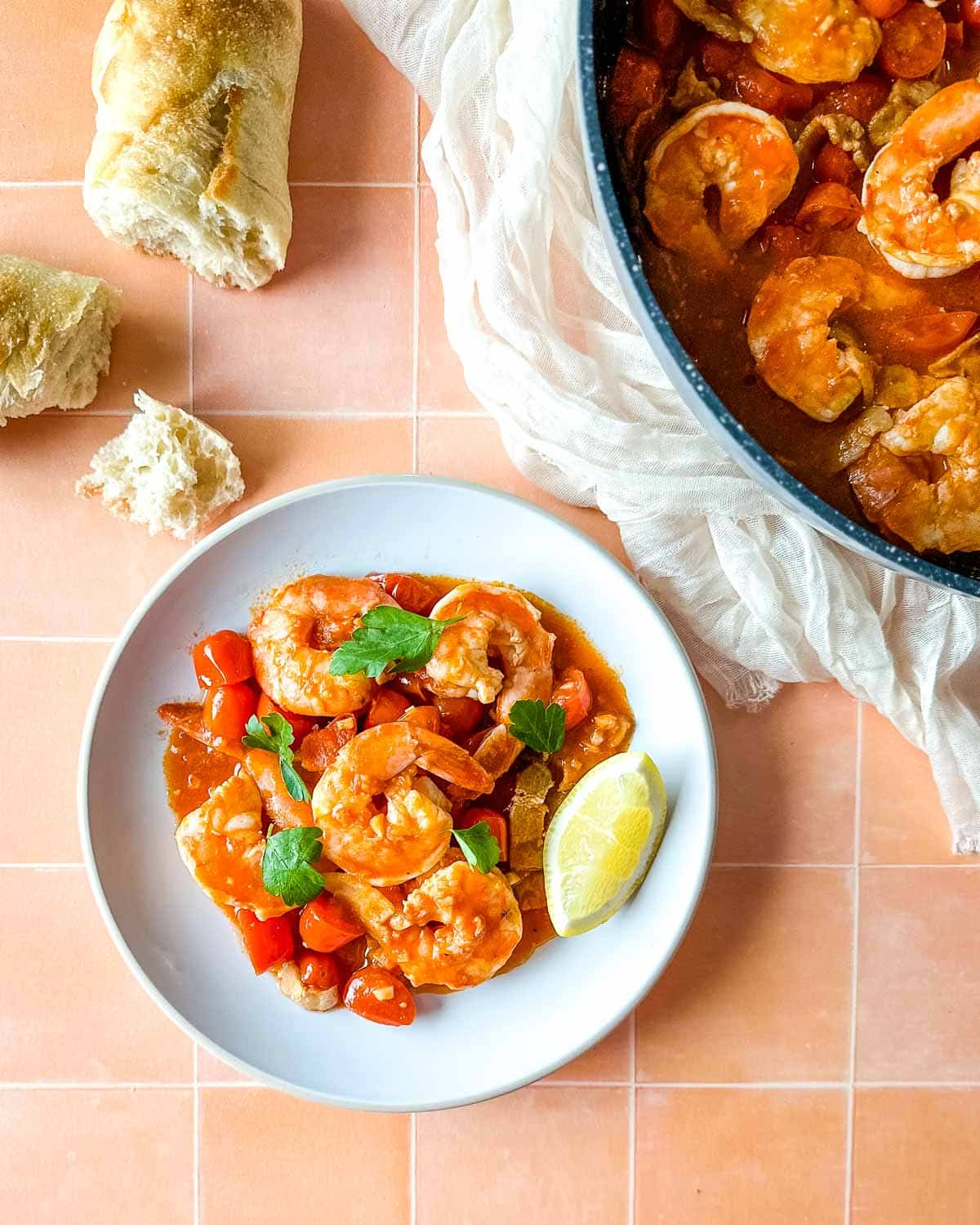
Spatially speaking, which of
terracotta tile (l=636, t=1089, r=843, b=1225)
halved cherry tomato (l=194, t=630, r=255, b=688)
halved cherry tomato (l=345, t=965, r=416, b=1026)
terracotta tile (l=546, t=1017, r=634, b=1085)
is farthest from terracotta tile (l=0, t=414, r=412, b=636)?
terracotta tile (l=636, t=1089, r=843, b=1225)

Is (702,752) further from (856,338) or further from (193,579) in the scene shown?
(193,579)

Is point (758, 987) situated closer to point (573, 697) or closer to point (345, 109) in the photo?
point (573, 697)

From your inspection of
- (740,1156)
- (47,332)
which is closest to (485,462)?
(47,332)

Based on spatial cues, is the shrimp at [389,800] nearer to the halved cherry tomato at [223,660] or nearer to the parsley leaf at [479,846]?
the parsley leaf at [479,846]

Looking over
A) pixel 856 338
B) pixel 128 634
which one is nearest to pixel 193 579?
pixel 128 634

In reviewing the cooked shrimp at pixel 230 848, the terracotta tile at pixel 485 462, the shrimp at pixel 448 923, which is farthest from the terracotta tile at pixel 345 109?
the shrimp at pixel 448 923

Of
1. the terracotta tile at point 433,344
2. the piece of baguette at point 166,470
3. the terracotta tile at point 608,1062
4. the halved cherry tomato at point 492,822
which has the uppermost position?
the terracotta tile at point 433,344
